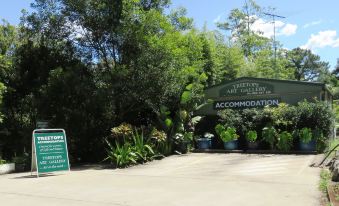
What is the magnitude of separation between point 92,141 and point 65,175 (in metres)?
4.08

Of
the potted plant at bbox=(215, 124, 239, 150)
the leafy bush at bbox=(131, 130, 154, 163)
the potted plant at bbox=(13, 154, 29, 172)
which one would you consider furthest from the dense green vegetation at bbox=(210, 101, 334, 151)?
the potted plant at bbox=(13, 154, 29, 172)

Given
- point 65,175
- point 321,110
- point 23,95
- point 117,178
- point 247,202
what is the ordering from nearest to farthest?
1. point 247,202
2. point 117,178
3. point 65,175
4. point 321,110
5. point 23,95

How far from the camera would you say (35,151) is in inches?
521

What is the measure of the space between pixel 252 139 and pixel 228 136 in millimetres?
924

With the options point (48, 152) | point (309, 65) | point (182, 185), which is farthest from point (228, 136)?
point (309, 65)

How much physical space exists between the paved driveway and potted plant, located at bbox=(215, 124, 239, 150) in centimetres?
230

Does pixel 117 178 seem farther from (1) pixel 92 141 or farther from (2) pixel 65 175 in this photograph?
(1) pixel 92 141

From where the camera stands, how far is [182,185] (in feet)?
34.1

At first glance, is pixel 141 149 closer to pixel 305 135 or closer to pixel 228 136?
pixel 228 136

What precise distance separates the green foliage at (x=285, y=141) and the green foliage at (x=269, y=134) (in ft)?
0.82

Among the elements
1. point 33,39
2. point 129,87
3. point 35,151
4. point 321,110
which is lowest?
point 35,151

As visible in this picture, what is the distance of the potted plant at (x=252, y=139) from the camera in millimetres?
17062

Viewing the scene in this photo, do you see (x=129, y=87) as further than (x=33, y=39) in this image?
No

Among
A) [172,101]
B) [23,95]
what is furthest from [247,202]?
[23,95]
